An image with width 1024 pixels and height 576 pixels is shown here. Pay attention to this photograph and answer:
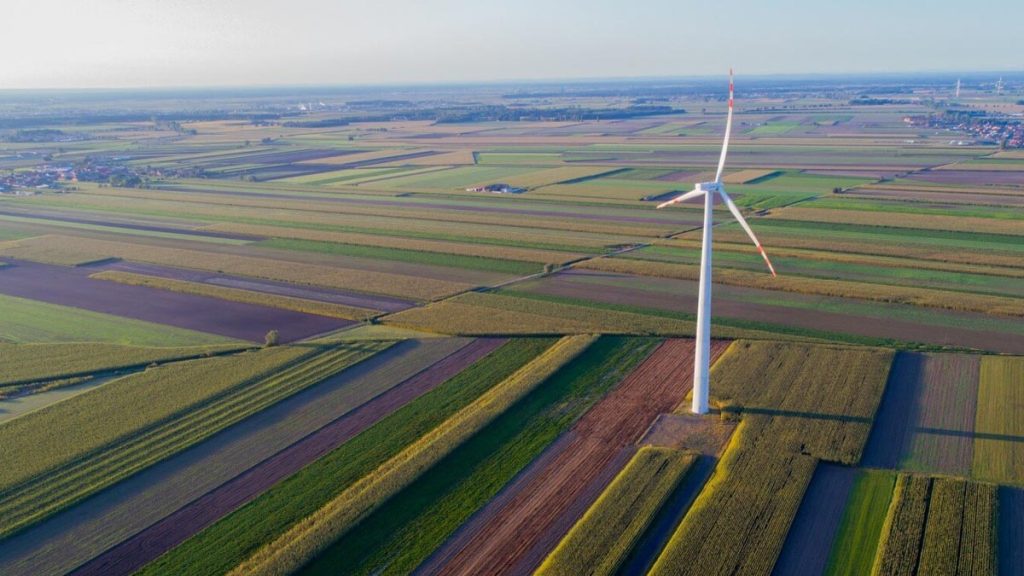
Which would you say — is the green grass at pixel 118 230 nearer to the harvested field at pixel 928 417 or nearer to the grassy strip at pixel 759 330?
the grassy strip at pixel 759 330

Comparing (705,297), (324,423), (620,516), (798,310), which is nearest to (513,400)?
(324,423)

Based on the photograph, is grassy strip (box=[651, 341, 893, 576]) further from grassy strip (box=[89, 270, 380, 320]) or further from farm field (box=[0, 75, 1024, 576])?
grassy strip (box=[89, 270, 380, 320])

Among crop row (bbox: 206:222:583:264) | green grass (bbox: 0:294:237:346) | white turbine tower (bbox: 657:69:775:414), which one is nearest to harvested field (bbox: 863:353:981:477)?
white turbine tower (bbox: 657:69:775:414)

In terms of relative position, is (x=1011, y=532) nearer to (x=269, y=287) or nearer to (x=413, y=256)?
(x=269, y=287)

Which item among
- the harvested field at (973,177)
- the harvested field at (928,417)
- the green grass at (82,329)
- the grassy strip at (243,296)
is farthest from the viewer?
the harvested field at (973,177)

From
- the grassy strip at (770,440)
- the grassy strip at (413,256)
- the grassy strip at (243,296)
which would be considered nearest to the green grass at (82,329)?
the grassy strip at (243,296)

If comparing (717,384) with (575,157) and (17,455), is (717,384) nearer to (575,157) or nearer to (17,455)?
(17,455)
